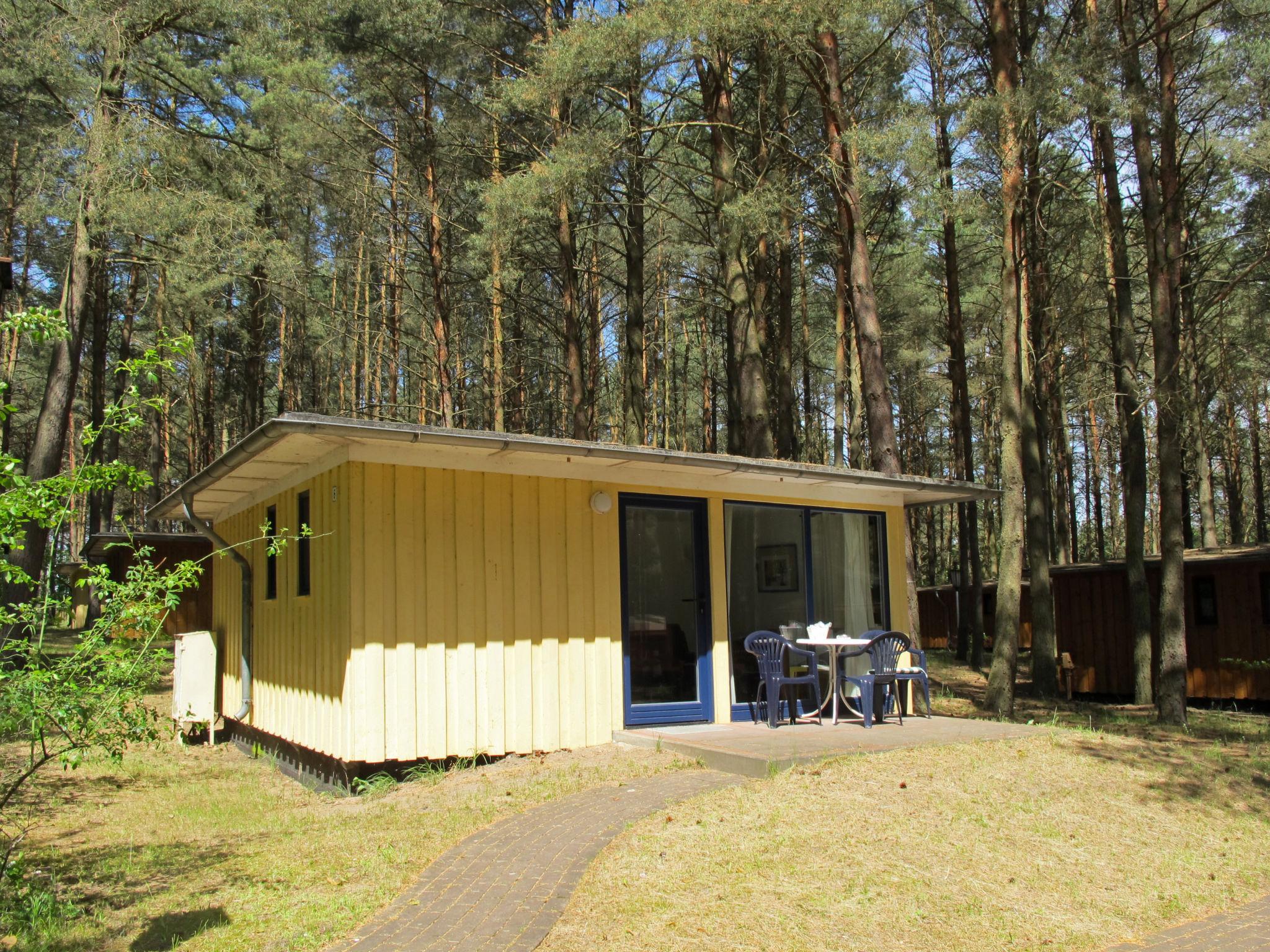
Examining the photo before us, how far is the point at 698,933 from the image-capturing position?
379cm

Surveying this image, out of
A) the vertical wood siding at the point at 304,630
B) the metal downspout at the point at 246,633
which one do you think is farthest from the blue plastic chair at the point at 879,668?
the metal downspout at the point at 246,633

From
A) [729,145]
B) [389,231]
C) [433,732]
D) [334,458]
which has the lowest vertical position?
[433,732]

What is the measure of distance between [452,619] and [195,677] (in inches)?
175

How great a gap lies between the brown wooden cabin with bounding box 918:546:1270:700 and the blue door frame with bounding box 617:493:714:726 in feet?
26.9

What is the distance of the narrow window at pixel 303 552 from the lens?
7410 millimetres

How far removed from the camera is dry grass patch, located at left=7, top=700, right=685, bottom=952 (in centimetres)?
395

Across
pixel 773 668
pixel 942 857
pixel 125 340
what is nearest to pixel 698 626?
pixel 773 668

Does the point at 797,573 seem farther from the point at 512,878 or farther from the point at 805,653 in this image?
the point at 512,878

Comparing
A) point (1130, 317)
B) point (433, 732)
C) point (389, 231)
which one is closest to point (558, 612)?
point (433, 732)

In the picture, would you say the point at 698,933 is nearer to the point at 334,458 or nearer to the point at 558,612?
the point at 558,612

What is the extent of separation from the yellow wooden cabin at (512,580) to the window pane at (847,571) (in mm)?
20

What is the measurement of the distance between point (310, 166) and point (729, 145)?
6786 mm

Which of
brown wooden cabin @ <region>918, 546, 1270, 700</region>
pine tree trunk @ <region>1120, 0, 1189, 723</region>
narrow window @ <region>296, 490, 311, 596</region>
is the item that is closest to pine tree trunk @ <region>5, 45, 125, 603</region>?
narrow window @ <region>296, 490, 311, 596</region>

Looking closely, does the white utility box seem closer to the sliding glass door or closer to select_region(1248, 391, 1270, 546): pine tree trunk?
the sliding glass door
